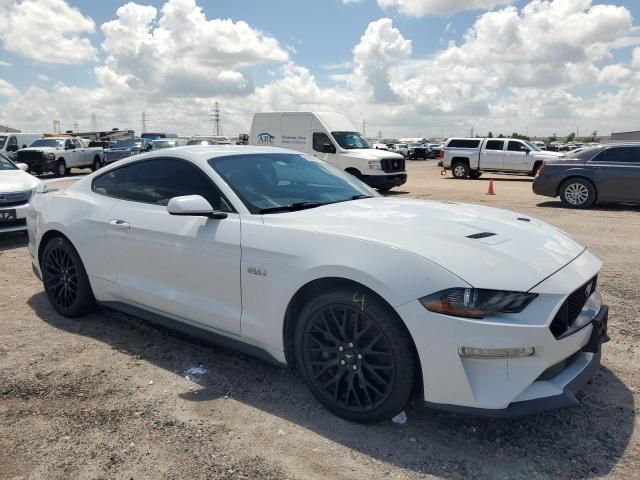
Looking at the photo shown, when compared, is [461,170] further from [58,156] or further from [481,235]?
[481,235]

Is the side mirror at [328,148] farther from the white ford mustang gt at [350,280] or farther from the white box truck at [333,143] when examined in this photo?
the white ford mustang gt at [350,280]

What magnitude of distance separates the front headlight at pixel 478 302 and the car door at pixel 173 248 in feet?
4.44

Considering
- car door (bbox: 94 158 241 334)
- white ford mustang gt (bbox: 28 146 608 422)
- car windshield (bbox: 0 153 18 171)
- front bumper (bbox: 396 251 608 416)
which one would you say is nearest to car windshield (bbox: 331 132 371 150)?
car windshield (bbox: 0 153 18 171)

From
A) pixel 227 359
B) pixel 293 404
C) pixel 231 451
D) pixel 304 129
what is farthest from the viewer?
pixel 304 129

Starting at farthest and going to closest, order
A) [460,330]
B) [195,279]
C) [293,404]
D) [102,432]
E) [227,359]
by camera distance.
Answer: [227,359] < [195,279] < [293,404] < [102,432] < [460,330]

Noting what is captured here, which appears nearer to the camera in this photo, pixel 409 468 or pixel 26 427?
pixel 409 468

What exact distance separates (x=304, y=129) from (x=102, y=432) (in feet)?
48.1

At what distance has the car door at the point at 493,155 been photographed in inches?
909

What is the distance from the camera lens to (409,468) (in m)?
2.61

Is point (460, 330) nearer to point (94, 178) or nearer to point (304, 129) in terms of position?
point (94, 178)

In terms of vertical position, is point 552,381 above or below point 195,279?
below

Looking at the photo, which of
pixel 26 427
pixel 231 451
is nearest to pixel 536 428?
pixel 231 451

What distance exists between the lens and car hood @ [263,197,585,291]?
263 cm

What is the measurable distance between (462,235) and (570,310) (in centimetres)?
67
